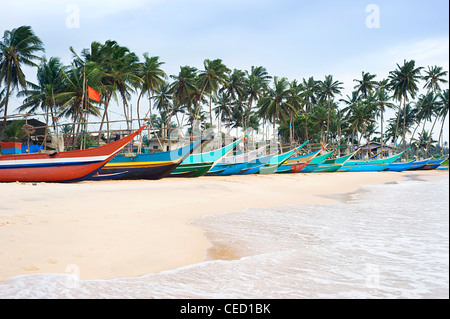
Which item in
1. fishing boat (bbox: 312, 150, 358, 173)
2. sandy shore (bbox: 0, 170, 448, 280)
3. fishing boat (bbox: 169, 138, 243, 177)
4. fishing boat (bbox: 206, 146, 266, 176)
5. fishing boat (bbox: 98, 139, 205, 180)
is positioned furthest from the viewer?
fishing boat (bbox: 312, 150, 358, 173)

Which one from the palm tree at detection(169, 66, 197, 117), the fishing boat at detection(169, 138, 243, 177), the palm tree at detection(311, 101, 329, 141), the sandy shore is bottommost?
the sandy shore

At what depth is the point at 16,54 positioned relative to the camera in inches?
1147

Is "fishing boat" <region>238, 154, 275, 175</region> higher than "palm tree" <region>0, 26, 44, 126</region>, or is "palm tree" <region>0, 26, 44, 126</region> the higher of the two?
"palm tree" <region>0, 26, 44, 126</region>

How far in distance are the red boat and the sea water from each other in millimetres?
9130

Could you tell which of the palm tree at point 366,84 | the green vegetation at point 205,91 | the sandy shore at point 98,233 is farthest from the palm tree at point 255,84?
the sandy shore at point 98,233

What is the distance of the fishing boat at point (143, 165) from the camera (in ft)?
53.8

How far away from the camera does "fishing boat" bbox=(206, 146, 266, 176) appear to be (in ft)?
76.6

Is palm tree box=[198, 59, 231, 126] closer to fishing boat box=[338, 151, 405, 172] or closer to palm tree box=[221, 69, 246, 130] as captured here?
palm tree box=[221, 69, 246, 130]

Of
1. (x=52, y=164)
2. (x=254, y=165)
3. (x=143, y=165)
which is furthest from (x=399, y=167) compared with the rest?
(x=52, y=164)

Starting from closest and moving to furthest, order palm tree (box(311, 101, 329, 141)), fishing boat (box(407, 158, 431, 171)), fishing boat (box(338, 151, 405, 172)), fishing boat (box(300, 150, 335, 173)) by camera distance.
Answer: fishing boat (box(300, 150, 335, 173)), fishing boat (box(338, 151, 405, 172)), fishing boat (box(407, 158, 431, 171)), palm tree (box(311, 101, 329, 141))

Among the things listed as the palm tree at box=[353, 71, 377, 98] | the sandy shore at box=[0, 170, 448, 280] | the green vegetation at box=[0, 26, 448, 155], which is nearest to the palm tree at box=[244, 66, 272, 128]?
the green vegetation at box=[0, 26, 448, 155]

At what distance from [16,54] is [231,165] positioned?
21445 mm

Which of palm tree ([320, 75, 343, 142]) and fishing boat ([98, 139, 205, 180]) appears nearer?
fishing boat ([98, 139, 205, 180])
